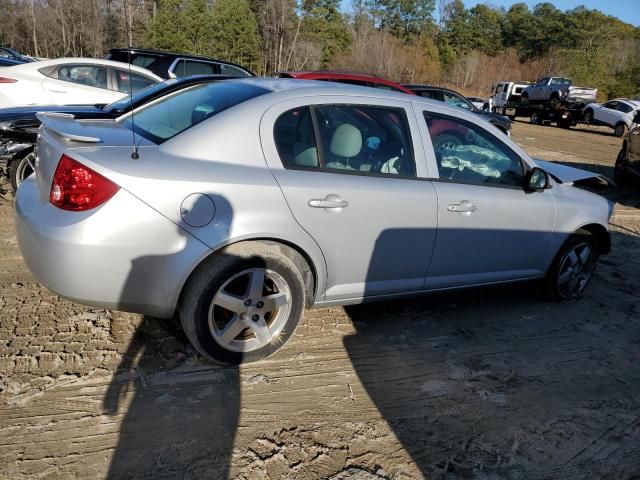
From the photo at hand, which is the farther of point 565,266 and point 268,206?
point 565,266

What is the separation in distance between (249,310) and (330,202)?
770 mm

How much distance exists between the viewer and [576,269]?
4.47 metres

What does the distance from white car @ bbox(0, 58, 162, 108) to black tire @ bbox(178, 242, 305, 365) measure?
5.48 metres

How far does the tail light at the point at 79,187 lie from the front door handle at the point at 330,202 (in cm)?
104

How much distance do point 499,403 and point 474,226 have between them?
1203 millimetres

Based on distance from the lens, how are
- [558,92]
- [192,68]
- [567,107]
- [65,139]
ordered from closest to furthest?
[65,139]
[192,68]
[567,107]
[558,92]

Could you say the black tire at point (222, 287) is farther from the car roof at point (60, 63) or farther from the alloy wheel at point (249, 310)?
the car roof at point (60, 63)

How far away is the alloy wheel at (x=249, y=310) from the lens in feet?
9.52

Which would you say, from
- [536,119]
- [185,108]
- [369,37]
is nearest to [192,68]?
[185,108]

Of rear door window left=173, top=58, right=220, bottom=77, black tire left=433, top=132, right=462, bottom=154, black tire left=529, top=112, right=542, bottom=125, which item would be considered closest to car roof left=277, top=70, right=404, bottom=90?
rear door window left=173, top=58, right=220, bottom=77

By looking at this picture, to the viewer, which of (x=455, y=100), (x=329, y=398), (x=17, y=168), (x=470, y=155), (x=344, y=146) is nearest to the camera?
(x=329, y=398)

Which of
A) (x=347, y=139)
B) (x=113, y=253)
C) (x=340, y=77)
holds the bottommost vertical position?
(x=113, y=253)

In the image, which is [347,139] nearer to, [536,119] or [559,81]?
[536,119]

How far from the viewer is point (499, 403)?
3.00 m
